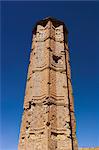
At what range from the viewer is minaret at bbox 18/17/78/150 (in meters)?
8.27

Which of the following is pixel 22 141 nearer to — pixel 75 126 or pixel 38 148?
pixel 38 148

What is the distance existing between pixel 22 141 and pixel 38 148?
1.29 metres

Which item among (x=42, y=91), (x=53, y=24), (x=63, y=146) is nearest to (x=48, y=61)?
(x=42, y=91)

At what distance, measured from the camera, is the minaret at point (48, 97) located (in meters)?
8.27

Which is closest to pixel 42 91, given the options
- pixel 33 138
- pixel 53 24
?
pixel 33 138

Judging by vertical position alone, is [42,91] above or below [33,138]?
above

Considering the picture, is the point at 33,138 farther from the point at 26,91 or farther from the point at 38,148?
the point at 26,91

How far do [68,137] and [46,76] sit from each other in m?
2.87

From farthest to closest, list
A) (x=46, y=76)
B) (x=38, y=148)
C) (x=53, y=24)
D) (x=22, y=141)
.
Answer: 1. (x=53, y=24)
2. (x=46, y=76)
3. (x=22, y=141)
4. (x=38, y=148)

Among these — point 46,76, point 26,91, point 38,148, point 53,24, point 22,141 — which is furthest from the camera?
point 53,24

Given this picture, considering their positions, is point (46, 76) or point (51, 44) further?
point (51, 44)

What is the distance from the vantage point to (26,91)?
10398mm

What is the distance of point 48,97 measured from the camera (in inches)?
352

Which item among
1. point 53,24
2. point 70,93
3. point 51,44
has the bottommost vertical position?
point 70,93
